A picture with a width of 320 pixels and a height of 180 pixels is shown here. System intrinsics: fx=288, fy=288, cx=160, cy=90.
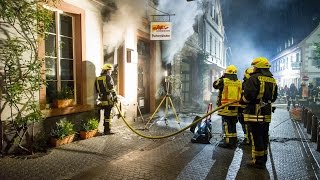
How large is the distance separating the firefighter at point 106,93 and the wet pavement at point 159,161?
663 millimetres

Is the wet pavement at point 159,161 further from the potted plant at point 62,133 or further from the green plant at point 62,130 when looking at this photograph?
the green plant at point 62,130

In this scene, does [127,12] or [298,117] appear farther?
[298,117]

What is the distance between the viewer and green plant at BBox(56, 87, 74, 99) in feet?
23.7

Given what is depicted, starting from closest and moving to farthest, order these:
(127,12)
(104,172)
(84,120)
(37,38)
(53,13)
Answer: (104,172) < (37,38) < (53,13) < (84,120) < (127,12)

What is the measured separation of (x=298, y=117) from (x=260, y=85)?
745 cm

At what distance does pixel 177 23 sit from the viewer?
1521cm

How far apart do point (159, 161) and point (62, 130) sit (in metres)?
2.62

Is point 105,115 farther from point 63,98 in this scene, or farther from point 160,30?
point 160,30

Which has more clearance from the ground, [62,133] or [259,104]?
[259,104]

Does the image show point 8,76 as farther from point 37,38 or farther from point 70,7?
point 70,7

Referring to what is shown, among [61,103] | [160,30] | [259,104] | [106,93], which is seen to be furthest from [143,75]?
[259,104]

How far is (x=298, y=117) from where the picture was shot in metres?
11.6

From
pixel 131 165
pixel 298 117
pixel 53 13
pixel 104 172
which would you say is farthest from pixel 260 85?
pixel 298 117

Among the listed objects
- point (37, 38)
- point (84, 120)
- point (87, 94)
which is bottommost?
point (84, 120)
